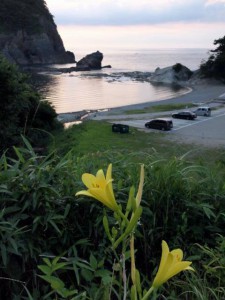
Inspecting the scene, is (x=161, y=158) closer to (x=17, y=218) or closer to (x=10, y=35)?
(x=17, y=218)

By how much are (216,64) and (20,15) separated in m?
78.7

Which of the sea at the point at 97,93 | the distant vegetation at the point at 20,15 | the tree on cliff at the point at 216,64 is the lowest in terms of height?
the sea at the point at 97,93

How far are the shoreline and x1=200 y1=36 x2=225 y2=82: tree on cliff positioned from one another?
61.5 inches

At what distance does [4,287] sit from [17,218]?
393 mm

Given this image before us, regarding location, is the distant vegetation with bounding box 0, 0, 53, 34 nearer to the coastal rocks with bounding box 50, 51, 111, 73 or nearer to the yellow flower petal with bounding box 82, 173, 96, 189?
the coastal rocks with bounding box 50, 51, 111, 73

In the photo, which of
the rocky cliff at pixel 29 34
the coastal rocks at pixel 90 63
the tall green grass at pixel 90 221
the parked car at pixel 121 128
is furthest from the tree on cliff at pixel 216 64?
the tall green grass at pixel 90 221

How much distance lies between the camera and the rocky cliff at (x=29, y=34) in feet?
378

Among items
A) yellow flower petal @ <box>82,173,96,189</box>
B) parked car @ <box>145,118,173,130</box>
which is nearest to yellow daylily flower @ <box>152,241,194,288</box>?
Answer: yellow flower petal @ <box>82,173,96,189</box>

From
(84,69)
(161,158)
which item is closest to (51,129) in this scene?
(161,158)

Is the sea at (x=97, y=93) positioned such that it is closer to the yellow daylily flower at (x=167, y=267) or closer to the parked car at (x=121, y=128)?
the parked car at (x=121, y=128)

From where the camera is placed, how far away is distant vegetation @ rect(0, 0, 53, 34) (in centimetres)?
12031

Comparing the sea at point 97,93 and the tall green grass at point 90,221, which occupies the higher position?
the tall green grass at point 90,221

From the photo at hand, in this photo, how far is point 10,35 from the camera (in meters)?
116

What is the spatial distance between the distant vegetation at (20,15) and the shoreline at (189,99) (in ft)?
221
